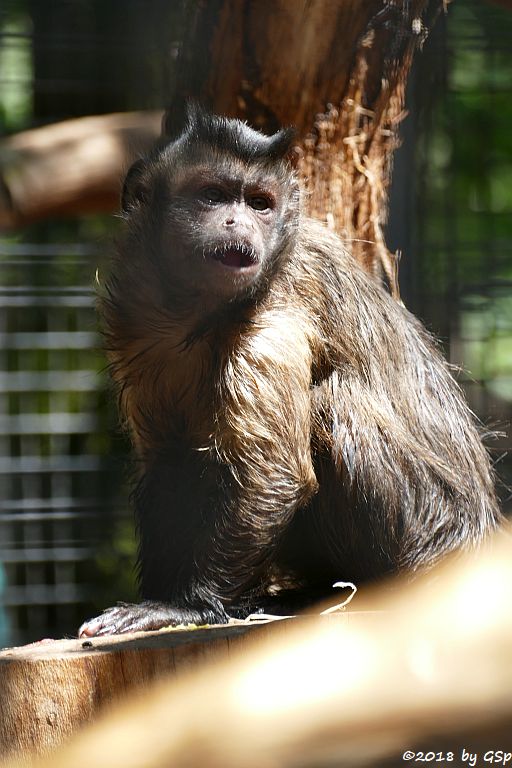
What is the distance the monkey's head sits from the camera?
10.7ft

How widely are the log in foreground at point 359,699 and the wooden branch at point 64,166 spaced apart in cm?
420

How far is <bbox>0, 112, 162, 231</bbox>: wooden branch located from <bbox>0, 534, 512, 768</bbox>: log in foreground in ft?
13.8

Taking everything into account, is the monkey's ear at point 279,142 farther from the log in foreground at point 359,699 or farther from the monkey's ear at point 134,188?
the log in foreground at point 359,699

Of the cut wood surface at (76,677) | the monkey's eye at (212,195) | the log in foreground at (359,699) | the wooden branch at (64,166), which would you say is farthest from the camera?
the wooden branch at (64,166)

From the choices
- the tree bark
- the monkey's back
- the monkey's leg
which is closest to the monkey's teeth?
the monkey's back

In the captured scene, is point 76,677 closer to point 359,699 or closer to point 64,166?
point 359,699

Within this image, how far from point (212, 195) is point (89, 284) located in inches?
129

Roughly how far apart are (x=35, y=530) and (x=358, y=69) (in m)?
4.46

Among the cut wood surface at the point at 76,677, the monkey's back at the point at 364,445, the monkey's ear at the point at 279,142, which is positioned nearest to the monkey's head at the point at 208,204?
the monkey's ear at the point at 279,142

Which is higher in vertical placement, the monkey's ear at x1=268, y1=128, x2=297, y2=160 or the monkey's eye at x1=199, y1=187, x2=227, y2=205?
the monkey's ear at x1=268, y1=128, x2=297, y2=160

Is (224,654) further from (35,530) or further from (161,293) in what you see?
(35,530)

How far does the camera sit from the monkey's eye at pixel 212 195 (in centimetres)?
335

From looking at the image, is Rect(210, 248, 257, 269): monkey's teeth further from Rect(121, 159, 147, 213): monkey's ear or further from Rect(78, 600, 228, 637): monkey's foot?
Rect(78, 600, 228, 637): monkey's foot

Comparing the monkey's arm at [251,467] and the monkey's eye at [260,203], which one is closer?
the monkey's arm at [251,467]
